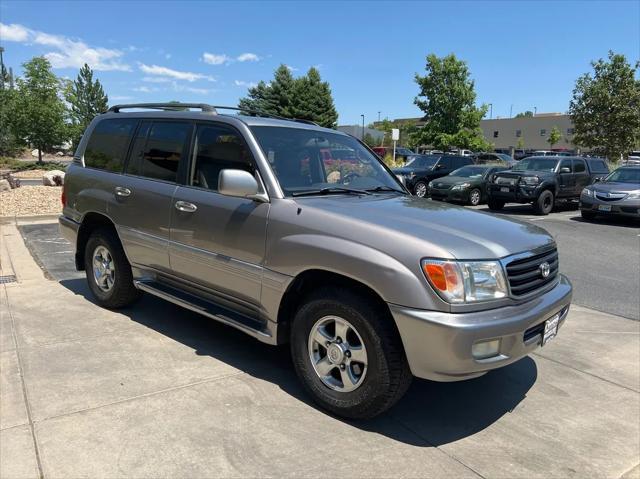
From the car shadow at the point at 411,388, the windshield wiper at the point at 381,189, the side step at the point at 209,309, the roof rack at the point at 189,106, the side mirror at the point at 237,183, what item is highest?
the roof rack at the point at 189,106

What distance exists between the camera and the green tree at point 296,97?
5184 cm

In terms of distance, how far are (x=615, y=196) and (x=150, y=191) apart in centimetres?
1314

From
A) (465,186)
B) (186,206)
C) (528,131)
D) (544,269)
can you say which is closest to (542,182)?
(465,186)

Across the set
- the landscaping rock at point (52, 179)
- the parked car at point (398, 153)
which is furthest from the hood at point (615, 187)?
the parked car at point (398, 153)

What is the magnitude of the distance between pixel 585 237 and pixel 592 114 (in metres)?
20.9

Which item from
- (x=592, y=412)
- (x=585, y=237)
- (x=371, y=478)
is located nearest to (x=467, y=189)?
(x=585, y=237)

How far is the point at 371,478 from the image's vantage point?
9.07 feet

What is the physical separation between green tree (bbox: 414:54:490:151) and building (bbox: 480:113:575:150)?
135 feet

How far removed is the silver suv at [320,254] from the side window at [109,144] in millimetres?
22

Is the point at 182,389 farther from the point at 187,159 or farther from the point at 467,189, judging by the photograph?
the point at 467,189

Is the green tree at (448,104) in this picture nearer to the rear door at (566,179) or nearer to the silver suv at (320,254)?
the rear door at (566,179)

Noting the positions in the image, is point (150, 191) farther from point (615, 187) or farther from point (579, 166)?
point (579, 166)

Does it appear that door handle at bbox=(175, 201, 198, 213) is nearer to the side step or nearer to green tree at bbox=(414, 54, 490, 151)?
the side step

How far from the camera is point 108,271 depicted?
5.23 metres
